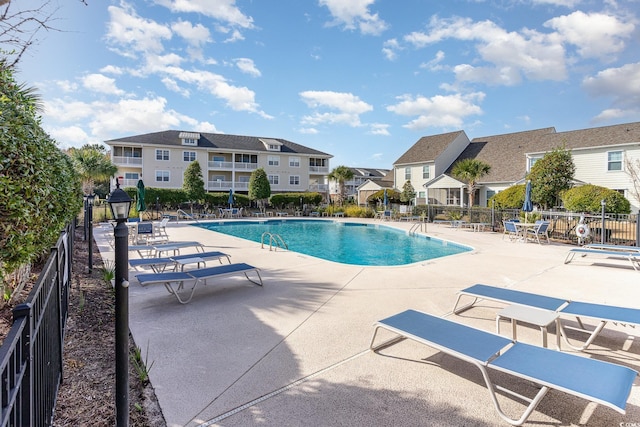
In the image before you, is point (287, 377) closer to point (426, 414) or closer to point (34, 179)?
point (426, 414)

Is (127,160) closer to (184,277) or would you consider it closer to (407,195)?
(407,195)

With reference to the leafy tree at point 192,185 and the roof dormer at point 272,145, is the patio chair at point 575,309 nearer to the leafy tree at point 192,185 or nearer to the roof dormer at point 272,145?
the leafy tree at point 192,185

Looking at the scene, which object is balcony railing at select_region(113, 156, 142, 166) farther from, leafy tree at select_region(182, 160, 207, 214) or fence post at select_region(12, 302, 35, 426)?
fence post at select_region(12, 302, 35, 426)

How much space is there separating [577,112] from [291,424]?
1621 inches

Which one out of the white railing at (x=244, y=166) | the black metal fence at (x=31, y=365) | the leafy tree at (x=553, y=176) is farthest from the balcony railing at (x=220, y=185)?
the black metal fence at (x=31, y=365)

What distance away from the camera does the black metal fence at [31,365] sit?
1555 millimetres

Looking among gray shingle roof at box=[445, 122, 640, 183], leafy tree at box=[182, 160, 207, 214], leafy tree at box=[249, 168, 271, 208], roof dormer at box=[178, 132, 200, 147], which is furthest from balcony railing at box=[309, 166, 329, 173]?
leafy tree at box=[182, 160, 207, 214]

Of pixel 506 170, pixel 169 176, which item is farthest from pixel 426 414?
pixel 169 176

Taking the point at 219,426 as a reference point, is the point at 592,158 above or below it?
above

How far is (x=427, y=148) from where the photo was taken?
36.5m

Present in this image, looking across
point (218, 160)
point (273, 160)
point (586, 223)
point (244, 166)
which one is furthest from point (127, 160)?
point (586, 223)

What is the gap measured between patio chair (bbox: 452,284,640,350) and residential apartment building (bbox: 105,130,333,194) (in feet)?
120

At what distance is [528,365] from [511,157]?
32.2 meters

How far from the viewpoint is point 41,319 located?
234cm
